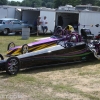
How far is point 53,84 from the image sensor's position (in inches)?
297

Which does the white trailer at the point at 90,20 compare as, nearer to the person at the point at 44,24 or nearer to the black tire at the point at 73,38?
the person at the point at 44,24

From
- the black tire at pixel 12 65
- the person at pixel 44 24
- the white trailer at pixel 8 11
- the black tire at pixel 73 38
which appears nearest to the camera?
the black tire at pixel 12 65

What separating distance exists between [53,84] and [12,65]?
155 centimetres

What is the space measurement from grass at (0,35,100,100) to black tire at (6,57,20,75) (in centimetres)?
16

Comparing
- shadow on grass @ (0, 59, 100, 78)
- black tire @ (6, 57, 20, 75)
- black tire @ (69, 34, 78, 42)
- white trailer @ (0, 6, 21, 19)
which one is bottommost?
shadow on grass @ (0, 59, 100, 78)

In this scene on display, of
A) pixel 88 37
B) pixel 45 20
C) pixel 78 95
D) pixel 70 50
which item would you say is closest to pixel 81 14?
pixel 45 20

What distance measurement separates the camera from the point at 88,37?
11.4m

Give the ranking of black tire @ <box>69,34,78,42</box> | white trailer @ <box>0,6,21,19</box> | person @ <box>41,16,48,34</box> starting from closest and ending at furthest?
black tire @ <box>69,34,78,42</box> → person @ <box>41,16,48,34</box> → white trailer @ <box>0,6,21,19</box>

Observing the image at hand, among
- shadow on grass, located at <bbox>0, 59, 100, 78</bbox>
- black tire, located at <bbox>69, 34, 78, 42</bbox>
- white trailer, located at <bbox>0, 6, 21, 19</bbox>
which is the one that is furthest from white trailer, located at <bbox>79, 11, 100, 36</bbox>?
shadow on grass, located at <bbox>0, 59, 100, 78</bbox>

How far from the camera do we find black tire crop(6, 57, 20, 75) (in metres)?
8.14

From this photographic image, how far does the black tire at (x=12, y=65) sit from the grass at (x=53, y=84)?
159 millimetres

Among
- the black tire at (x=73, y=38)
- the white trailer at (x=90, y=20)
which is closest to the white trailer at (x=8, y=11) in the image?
the white trailer at (x=90, y=20)

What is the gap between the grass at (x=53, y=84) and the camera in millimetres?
6457

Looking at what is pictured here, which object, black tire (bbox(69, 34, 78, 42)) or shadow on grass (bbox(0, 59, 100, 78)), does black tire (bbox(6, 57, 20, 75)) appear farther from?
black tire (bbox(69, 34, 78, 42))
